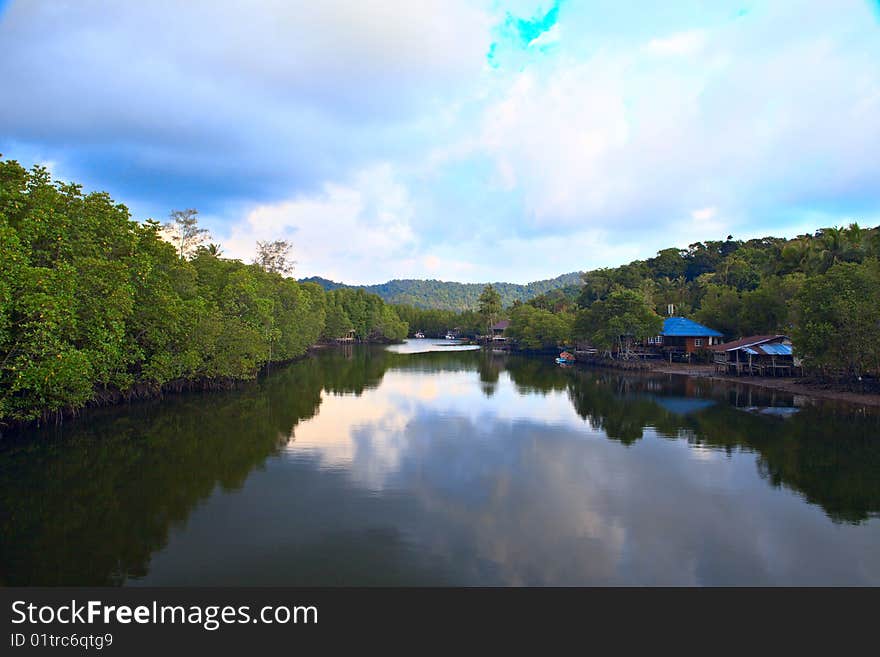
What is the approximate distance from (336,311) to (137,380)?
6688 centimetres

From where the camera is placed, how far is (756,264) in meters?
75.9

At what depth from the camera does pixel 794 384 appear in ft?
128

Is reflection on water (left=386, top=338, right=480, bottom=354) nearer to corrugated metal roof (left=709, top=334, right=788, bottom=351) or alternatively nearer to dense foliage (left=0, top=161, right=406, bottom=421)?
corrugated metal roof (left=709, top=334, right=788, bottom=351)

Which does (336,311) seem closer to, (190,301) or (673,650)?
(190,301)

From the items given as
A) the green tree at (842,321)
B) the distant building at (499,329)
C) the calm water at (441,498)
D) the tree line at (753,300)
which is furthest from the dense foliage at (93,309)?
the distant building at (499,329)

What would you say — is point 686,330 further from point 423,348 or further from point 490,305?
point 490,305

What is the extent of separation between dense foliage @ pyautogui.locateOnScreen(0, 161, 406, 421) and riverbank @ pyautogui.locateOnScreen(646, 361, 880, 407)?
40.3m

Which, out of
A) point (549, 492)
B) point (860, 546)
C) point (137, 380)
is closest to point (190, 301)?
point (137, 380)

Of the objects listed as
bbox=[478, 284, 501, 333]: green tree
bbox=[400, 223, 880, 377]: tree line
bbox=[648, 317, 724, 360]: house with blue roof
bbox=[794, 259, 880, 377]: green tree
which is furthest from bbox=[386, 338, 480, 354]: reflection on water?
bbox=[794, 259, 880, 377]: green tree

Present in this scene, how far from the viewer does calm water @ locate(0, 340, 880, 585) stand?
10.7 meters

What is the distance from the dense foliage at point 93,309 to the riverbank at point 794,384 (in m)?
40.3

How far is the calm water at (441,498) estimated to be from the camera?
35.1ft

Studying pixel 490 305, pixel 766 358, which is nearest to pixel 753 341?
pixel 766 358

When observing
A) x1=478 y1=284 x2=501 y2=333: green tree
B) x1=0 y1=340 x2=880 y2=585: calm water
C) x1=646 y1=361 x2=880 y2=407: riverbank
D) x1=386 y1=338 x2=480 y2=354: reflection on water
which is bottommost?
x1=0 y1=340 x2=880 y2=585: calm water
